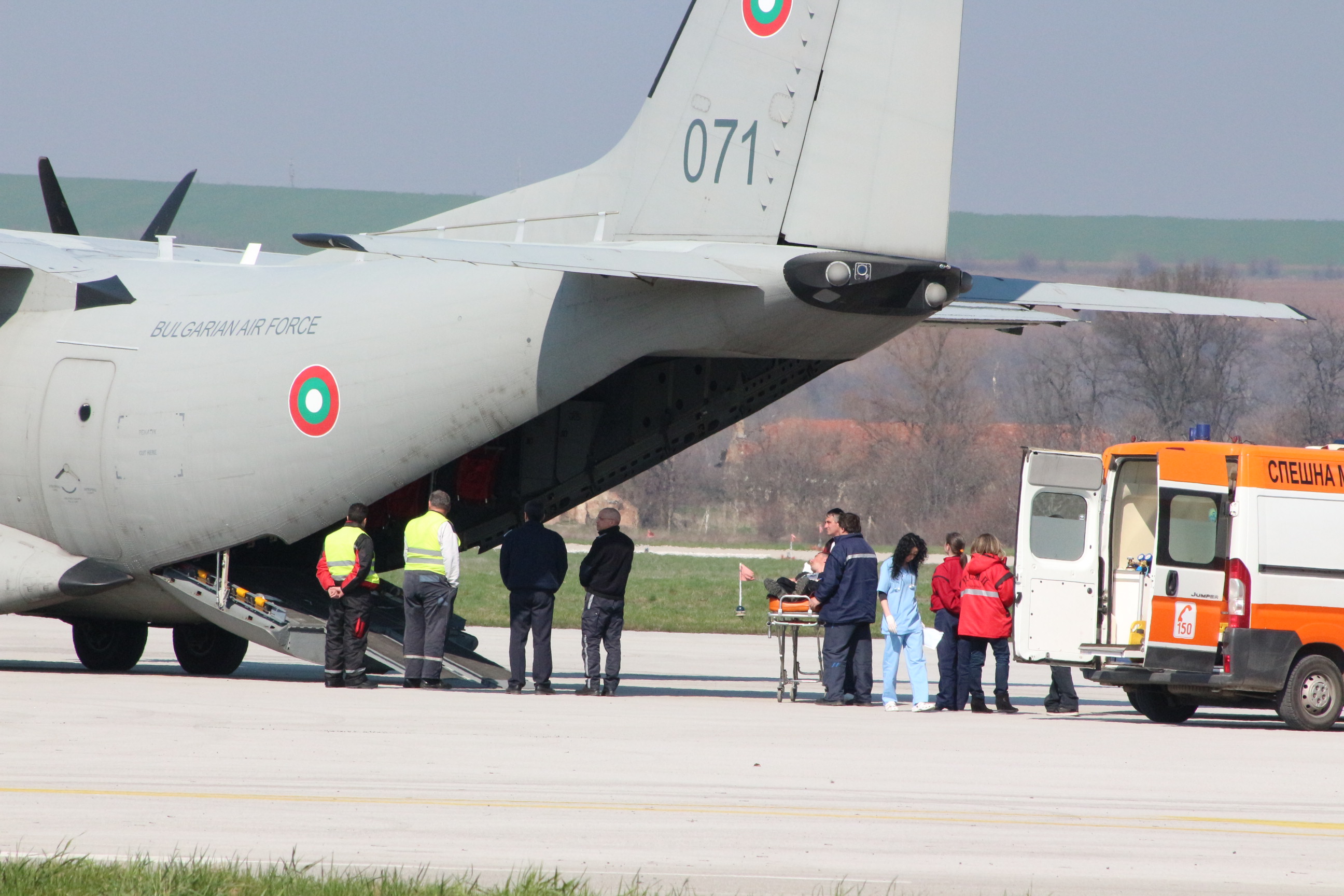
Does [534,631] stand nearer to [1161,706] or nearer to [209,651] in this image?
[209,651]

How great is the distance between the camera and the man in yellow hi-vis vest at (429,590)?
1552cm

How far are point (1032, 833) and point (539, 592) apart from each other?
27.0 ft

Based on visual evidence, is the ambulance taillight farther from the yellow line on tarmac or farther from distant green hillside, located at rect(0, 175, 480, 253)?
distant green hillside, located at rect(0, 175, 480, 253)

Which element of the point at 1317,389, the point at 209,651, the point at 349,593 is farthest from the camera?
the point at 1317,389

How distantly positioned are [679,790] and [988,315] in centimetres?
815

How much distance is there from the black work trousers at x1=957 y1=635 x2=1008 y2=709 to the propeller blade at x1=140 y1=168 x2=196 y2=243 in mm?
12120

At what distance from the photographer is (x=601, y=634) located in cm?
1584

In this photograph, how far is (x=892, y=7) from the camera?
1372cm

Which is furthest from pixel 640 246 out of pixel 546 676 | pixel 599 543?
pixel 546 676

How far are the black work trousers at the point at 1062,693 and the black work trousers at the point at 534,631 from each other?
5.40 meters

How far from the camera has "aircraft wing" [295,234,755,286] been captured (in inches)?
458

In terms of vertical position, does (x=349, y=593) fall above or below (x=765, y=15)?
below

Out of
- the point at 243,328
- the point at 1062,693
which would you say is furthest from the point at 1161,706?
the point at 243,328

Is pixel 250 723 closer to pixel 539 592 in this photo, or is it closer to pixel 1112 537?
pixel 539 592
